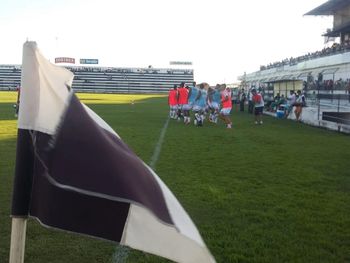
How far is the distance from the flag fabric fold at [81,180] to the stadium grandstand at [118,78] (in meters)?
106

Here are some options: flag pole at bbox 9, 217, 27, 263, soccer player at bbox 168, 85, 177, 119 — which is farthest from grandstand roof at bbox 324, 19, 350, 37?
flag pole at bbox 9, 217, 27, 263

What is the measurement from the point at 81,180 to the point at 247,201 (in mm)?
Answer: 5217

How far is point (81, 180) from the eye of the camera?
222 cm

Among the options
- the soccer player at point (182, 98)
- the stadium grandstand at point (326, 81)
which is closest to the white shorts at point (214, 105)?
the soccer player at point (182, 98)

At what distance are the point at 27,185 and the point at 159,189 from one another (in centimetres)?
63

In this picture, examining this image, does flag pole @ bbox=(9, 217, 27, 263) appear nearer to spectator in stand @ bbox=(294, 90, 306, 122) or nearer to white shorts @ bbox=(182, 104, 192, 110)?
white shorts @ bbox=(182, 104, 192, 110)

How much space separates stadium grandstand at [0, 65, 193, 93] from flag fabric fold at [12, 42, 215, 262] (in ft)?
347

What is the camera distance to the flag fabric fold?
7.14ft

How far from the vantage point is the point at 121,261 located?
4.78 m

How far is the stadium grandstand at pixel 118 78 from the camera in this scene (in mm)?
107188

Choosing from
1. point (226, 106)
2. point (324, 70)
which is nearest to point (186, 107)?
point (226, 106)

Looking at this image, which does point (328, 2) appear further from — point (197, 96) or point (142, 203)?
point (142, 203)

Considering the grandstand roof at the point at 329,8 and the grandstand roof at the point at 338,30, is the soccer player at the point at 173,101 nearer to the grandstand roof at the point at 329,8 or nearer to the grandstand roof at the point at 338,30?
the grandstand roof at the point at 338,30

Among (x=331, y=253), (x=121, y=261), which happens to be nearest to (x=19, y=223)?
(x=121, y=261)
